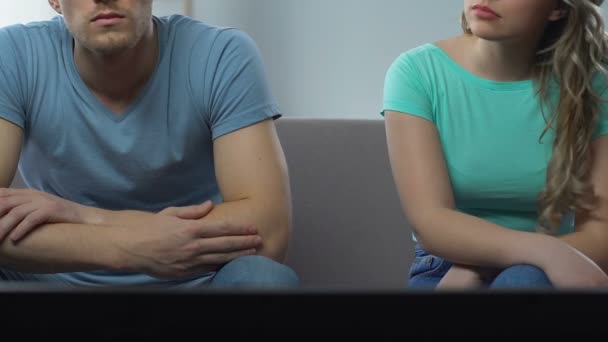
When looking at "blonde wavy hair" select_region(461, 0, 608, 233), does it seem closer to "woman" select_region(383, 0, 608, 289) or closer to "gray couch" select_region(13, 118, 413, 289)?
"woman" select_region(383, 0, 608, 289)

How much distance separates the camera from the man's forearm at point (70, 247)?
135 cm

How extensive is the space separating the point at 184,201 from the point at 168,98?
0.58 feet

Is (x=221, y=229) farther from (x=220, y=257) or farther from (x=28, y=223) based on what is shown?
(x=28, y=223)

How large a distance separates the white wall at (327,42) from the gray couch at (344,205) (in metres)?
0.88

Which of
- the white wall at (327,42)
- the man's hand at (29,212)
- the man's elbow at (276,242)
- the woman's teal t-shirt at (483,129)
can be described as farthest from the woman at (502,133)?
the white wall at (327,42)

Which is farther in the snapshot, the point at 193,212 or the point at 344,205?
the point at 344,205

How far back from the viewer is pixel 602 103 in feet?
5.12

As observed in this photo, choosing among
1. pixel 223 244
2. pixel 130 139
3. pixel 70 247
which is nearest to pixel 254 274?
pixel 223 244

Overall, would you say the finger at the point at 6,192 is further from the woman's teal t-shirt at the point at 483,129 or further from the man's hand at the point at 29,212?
the woman's teal t-shirt at the point at 483,129

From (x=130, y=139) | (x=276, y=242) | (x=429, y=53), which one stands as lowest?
(x=276, y=242)

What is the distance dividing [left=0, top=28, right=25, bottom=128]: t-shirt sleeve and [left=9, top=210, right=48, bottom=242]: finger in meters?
0.19

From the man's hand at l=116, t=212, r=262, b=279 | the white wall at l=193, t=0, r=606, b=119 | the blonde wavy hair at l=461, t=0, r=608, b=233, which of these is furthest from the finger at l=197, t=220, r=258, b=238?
the white wall at l=193, t=0, r=606, b=119

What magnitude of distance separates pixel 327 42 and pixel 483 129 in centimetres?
127

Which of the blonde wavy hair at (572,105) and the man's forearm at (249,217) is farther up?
the blonde wavy hair at (572,105)
